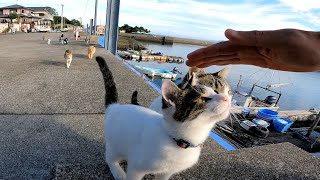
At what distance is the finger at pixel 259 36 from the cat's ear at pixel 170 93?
1.73 feet

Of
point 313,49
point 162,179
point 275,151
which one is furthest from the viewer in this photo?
point 275,151

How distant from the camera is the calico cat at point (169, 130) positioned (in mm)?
1660

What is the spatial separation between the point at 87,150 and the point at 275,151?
7.98ft

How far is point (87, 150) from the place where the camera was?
9.81 ft

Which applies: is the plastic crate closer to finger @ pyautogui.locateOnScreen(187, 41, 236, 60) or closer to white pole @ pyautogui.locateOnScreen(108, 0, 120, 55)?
white pole @ pyautogui.locateOnScreen(108, 0, 120, 55)

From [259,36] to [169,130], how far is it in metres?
0.87

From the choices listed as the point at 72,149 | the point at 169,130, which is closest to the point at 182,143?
the point at 169,130

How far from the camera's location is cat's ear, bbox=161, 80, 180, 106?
1649 millimetres

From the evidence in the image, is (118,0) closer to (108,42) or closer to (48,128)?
(108,42)

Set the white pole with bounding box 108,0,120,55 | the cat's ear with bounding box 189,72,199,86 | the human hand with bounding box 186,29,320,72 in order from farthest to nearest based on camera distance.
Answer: the white pole with bounding box 108,0,120,55 < the cat's ear with bounding box 189,72,199,86 < the human hand with bounding box 186,29,320,72

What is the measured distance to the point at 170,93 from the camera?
1706 mm

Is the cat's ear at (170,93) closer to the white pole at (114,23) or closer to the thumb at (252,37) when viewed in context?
the thumb at (252,37)

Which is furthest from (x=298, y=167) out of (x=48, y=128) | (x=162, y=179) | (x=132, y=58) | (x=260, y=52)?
(x=132, y=58)

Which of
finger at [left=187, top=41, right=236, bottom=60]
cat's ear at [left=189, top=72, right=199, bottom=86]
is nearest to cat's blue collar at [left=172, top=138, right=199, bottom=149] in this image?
cat's ear at [left=189, top=72, right=199, bottom=86]
